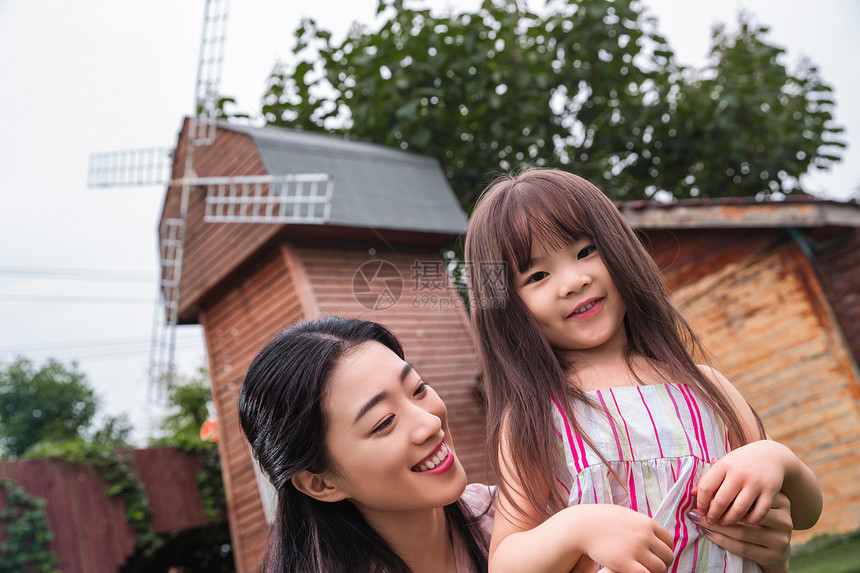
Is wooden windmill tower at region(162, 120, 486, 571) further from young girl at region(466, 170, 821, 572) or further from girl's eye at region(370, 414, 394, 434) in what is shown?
girl's eye at region(370, 414, 394, 434)

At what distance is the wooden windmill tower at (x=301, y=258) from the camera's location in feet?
22.2

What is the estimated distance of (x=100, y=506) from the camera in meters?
8.23

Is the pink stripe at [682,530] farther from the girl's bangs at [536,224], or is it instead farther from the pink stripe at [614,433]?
the girl's bangs at [536,224]

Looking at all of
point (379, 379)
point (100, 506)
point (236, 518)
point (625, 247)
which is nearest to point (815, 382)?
point (625, 247)

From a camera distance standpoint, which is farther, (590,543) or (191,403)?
(191,403)

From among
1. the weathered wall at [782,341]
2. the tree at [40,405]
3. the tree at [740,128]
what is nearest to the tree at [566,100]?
the tree at [740,128]

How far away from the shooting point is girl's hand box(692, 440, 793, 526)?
1353 millimetres

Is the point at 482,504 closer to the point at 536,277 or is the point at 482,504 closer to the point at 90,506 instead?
the point at 536,277

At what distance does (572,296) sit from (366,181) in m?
5.96

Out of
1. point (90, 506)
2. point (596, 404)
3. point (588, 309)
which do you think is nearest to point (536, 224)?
point (588, 309)

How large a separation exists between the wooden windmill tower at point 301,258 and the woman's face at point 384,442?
471 cm

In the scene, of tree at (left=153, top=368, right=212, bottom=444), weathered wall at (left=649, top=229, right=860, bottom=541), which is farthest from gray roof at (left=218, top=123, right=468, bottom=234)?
tree at (left=153, top=368, right=212, bottom=444)

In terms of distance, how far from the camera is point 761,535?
146 centimetres

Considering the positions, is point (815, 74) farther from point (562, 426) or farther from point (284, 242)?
point (562, 426)
